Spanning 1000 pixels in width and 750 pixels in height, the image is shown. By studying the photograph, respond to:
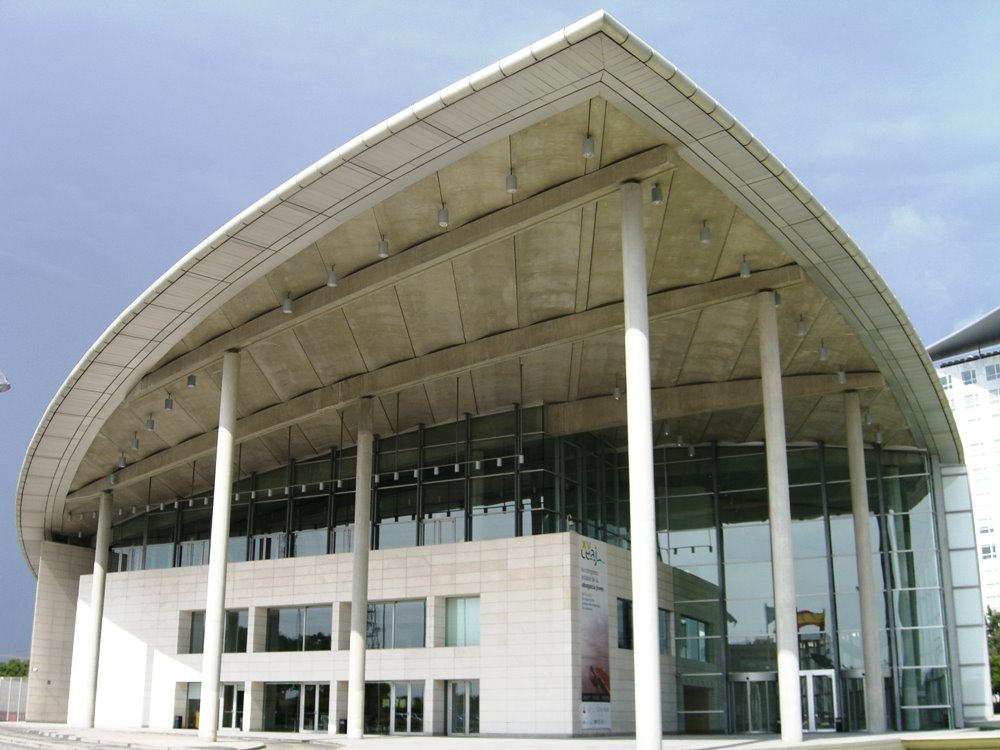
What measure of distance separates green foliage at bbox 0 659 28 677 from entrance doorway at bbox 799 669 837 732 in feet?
261

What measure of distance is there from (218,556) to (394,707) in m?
8.20

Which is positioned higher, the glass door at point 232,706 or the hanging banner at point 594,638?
the hanging banner at point 594,638

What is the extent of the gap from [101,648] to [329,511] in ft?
34.8

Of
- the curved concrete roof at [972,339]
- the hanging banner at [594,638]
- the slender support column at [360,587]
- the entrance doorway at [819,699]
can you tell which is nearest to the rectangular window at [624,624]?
the hanging banner at [594,638]

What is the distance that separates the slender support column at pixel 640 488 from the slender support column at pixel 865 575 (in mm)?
12735

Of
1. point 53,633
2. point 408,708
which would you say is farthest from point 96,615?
point 408,708

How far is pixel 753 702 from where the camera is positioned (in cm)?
3294

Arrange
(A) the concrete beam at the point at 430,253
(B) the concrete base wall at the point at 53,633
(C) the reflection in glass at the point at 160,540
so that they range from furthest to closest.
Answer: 1. (B) the concrete base wall at the point at 53,633
2. (C) the reflection in glass at the point at 160,540
3. (A) the concrete beam at the point at 430,253

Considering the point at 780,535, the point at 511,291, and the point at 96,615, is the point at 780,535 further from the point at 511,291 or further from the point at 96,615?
the point at 96,615

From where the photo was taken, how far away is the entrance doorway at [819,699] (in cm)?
3206

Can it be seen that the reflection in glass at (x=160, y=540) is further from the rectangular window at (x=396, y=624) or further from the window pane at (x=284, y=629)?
the rectangular window at (x=396, y=624)

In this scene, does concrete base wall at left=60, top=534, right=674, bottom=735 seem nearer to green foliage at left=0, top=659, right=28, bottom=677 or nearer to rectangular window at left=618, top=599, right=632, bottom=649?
rectangular window at left=618, top=599, right=632, bottom=649

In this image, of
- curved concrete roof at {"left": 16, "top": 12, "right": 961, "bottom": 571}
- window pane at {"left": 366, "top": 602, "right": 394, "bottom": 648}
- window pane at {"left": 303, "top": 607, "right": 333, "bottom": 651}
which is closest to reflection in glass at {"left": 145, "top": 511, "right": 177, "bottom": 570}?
curved concrete roof at {"left": 16, "top": 12, "right": 961, "bottom": 571}

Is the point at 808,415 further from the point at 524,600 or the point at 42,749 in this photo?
the point at 42,749
